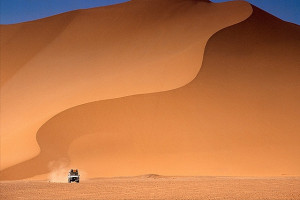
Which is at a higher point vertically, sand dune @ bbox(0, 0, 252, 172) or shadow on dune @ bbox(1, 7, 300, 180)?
sand dune @ bbox(0, 0, 252, 172)

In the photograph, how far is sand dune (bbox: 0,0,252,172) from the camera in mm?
41656

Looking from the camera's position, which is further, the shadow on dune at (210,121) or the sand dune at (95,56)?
the sand dune at (95,56)

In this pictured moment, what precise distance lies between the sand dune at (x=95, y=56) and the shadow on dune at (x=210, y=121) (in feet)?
4.63

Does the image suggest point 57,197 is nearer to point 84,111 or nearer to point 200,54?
point 84,111

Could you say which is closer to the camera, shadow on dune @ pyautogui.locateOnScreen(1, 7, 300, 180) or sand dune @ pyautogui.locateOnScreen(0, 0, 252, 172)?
shadow on dune @ pyautogui.locateOnScreen(1, 7, 300, 180)

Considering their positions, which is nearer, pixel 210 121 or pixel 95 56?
pixel 210 121

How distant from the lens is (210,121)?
38.0m

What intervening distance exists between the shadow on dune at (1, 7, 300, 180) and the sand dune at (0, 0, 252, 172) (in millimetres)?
1410

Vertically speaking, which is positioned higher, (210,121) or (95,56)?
(95,56)

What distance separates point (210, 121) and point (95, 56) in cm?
1869

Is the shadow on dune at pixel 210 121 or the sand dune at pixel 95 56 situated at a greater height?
the sand dune at pixel 95 56

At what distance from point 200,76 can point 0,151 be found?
56.2 feet

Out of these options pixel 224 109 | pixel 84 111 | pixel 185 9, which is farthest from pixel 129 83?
pixel 185 9

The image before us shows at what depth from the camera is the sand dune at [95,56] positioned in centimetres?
4166
